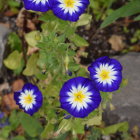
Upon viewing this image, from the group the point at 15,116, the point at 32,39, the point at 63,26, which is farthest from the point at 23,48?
the point at 63,26

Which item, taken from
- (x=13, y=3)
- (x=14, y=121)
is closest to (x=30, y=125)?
(x=14, y=121)

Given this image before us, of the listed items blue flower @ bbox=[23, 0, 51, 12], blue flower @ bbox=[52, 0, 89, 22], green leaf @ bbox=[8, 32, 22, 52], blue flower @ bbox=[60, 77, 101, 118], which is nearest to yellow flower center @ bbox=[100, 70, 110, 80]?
blue flower @ bbox=[60, 77, 101, 118]

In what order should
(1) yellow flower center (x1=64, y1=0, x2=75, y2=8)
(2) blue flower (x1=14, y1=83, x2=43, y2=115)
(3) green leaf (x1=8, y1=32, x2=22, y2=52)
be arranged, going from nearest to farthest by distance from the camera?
(1) yellow flower center (x1=64, y1=0, x2=75, y2=8) < (2) blue flower (x1=14, y1=83, x2=43, y2=115) < (3) green leaf (x1=8, y1=32, x2=22, y2=52)

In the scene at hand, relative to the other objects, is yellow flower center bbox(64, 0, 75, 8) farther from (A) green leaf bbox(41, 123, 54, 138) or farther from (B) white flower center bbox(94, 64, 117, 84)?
(A) green leaf bbox(41, 123, 54, 138)

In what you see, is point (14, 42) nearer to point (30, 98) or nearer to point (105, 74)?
point (30, 98)

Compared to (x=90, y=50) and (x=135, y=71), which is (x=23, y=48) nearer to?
(x=90, y=50)

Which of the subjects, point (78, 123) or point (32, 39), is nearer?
point (78, 123)
